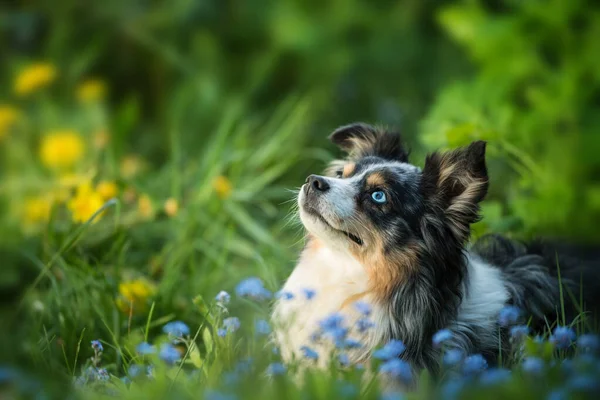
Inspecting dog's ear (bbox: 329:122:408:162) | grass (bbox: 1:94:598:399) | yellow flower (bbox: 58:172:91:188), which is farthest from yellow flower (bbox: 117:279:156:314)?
dog's ear (bbox: 329:122:408:162)

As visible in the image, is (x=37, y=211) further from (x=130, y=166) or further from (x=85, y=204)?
(x=130, y=166)

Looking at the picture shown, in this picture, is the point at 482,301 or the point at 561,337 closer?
the point at 561,337

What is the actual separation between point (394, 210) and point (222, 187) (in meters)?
1.85

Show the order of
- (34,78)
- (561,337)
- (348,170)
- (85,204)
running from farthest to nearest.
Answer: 1. (34,78)
2. (85,204)
3. (348,170)
4. (561,337)

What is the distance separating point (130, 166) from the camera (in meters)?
5.75

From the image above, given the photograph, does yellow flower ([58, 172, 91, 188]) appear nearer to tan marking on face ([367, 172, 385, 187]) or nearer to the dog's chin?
the dog's chin

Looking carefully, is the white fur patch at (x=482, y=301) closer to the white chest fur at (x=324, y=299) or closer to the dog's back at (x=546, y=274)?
the dog's back at (x=546, y=274)

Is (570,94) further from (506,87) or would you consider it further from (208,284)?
(208,284)

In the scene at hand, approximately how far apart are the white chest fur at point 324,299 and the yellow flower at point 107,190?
1405 mm

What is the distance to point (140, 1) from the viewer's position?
23.2ft

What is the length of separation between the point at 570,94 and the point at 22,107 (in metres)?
4.53

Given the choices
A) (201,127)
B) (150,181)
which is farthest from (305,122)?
(150,181)

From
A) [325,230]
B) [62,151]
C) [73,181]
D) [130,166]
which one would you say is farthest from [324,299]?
[62,151]

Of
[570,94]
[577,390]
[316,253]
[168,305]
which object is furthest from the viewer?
[570,94]
